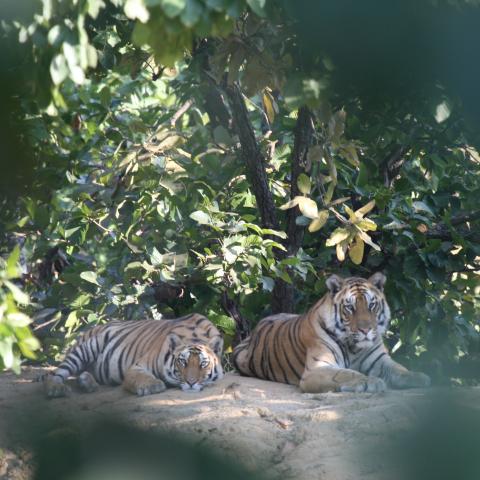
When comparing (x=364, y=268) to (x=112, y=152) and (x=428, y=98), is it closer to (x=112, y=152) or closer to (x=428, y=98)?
(x=112, y=152)

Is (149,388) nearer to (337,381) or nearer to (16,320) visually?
(337,381)

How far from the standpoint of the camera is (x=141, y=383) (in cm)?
641

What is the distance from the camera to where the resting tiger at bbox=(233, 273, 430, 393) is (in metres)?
6.63

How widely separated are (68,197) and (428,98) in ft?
14.2

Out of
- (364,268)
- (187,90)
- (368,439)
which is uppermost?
(187,90)

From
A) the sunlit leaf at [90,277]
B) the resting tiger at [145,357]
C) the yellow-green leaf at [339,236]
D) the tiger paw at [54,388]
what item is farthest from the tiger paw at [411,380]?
the sunlit leaf at [90,277]

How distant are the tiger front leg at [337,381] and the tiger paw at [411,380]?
10.5 inches

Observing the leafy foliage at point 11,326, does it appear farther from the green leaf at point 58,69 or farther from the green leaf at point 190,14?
the green leaf at point 190,14

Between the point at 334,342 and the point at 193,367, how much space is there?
1005 millimetres

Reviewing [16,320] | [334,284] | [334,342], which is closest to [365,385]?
[334,342]

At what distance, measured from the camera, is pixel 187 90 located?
287 inches

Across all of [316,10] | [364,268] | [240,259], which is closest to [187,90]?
[240,259]

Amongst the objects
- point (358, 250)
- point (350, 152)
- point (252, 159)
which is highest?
point (252, 159)

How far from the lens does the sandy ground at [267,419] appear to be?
4582 mm
